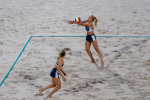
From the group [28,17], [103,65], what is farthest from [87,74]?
[28,17]

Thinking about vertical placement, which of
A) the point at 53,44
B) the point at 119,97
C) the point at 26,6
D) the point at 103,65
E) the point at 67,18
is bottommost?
the point at 119,97

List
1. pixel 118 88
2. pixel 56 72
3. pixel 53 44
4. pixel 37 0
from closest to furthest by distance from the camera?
pixel 56 72 < pixel 118 88 < pixel 53 44 < pixel 37 0

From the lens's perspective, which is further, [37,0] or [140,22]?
[37,0]

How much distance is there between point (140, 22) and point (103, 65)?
190 inches

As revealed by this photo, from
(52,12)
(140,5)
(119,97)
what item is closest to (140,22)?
(140,5)

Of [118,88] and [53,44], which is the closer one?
[118,88]

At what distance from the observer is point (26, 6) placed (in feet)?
39.6

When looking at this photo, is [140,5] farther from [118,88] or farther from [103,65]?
[118,88]

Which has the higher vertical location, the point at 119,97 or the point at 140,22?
the point at 140,22

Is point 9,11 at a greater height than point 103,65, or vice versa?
point 9,11

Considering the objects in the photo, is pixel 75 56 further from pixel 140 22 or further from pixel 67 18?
pixel 140 22

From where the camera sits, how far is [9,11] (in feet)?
37.1

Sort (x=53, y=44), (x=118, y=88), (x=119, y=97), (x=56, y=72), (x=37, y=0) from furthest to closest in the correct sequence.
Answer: (x=37, y=0)
(x=53, y=44)
(x=118, y=88)
(x=119, y=97)
(x=56, y=72)

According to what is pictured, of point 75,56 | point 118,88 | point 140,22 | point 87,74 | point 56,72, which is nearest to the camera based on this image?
point 56,72
